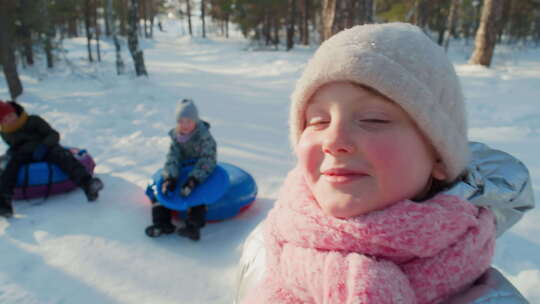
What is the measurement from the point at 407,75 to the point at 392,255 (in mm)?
484

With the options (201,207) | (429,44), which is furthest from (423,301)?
(201,207)

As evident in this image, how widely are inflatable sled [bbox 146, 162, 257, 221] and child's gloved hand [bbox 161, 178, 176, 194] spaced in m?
0.04

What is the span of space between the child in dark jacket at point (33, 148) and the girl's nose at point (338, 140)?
10.7ft

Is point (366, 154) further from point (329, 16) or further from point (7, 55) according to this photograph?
point (7, 55)

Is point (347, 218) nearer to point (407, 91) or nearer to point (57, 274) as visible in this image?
point (407, 91)

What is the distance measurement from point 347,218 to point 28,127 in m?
3.98

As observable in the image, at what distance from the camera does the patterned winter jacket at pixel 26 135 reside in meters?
3.65

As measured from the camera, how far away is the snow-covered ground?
7.86 ft

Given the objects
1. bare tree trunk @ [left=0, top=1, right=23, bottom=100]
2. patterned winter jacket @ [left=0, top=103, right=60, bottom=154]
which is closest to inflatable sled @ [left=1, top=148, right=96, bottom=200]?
patterned winter jacket @ [left=0, top=103, right=60, bottom=154]

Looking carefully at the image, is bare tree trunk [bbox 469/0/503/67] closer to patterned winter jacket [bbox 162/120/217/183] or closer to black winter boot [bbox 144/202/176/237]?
patterned winter jacket [bbox 162/120/217/183]

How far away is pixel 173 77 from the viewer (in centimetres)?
1070

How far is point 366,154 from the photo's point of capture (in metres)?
0.92

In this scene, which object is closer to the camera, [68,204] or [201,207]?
[201,207]

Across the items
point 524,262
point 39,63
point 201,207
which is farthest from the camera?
point 39,63
